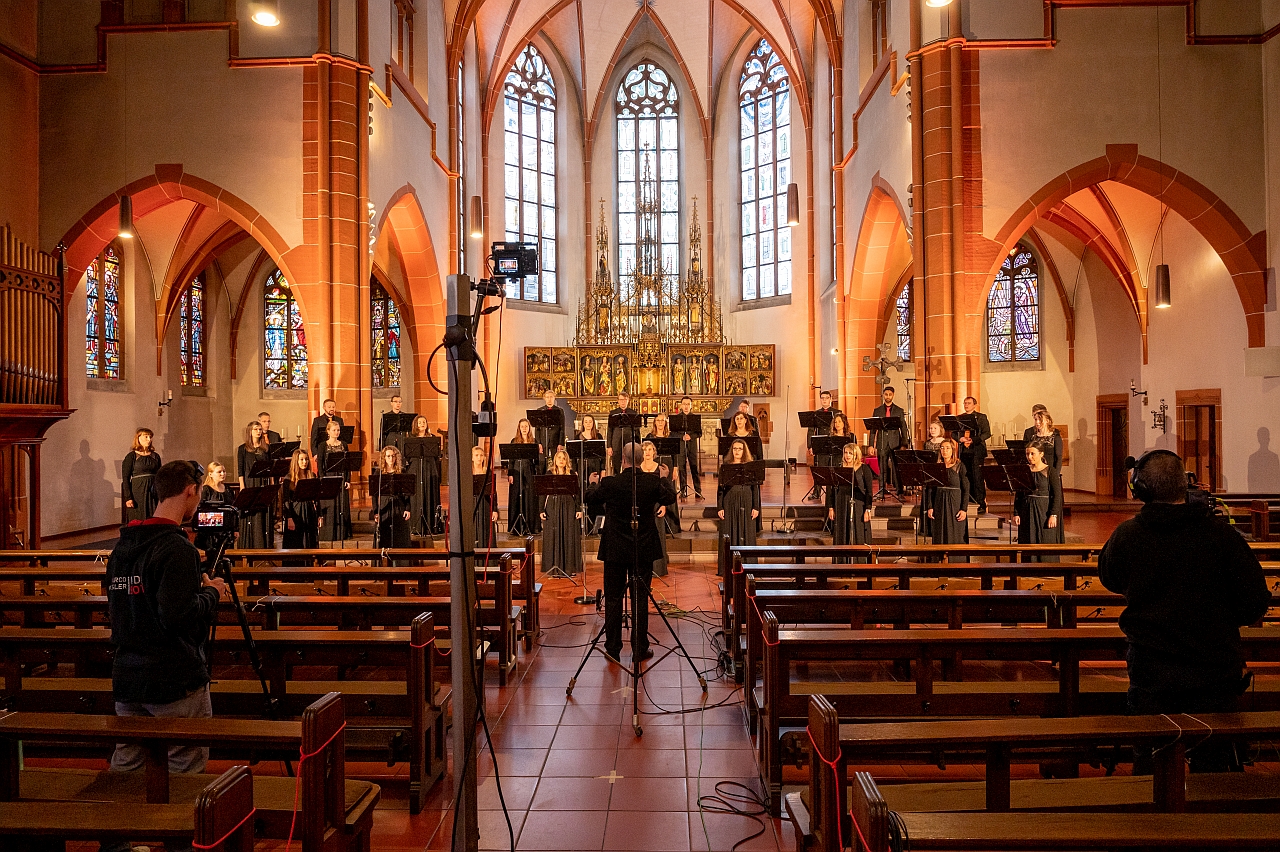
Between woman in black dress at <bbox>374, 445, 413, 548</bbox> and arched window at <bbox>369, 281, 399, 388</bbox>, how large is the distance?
11.9m

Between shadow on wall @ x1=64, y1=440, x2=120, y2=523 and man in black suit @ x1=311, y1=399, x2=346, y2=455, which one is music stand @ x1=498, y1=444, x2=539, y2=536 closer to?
Answer: man in black suit @ x1=311, y1=399, x2=346, y2=455

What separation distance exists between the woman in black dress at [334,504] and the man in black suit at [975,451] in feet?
25.4

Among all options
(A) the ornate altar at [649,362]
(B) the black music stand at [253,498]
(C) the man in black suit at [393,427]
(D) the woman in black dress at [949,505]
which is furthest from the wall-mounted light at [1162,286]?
(B) the black music stand at [253,498]

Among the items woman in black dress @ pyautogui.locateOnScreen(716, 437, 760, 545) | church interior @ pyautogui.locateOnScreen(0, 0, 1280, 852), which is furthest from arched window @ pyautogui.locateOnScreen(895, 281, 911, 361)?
woman in black dress @ pyautogui.locateOnScreen(716, 437, 760, 545)

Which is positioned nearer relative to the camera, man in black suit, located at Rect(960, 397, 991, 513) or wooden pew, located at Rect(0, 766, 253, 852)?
wooden pew, located at Rect(0, 766, 253, 852)

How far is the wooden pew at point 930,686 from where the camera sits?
3.88m

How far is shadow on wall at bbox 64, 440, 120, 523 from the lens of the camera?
545 inches

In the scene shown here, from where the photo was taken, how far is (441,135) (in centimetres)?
1853

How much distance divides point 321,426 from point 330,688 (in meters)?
7.71

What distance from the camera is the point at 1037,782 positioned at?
116 inches

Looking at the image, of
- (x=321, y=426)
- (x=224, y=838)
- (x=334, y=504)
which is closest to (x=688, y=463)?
(x=321, y=426)

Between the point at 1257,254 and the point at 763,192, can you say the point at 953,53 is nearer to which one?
the point at 1257,254

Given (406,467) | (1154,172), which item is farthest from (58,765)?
(1154,172)

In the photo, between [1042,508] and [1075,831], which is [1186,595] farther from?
[1042,508]
